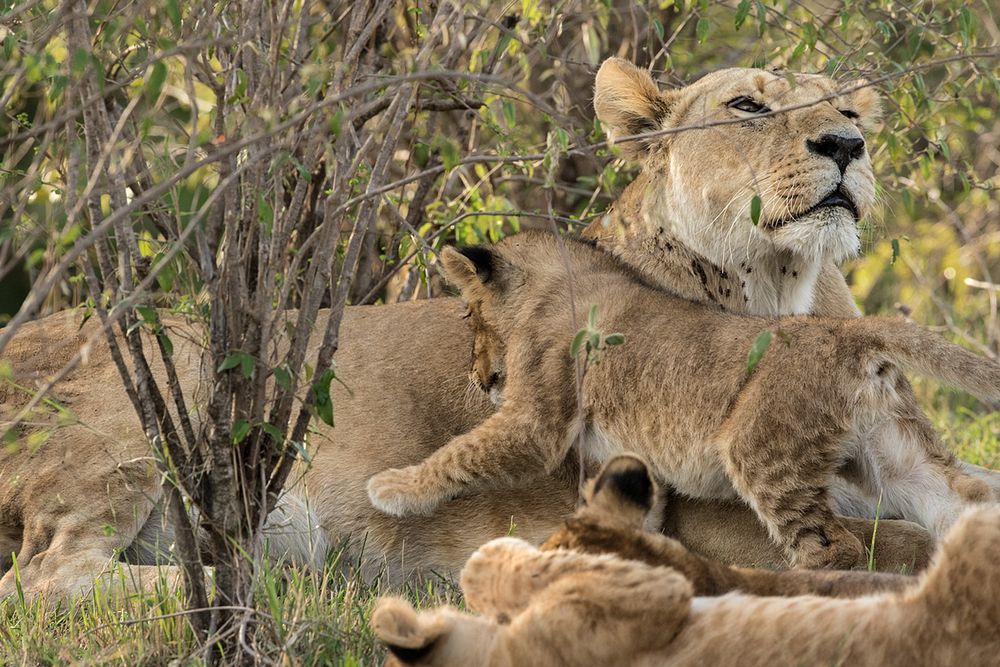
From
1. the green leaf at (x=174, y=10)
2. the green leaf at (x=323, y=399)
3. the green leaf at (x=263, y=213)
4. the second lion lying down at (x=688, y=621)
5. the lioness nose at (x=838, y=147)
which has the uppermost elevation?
the green leaf at (x=174, y=10)

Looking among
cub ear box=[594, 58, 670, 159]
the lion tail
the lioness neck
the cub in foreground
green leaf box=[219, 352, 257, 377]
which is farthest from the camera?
cub ear box=[594, 58, 670, 159]

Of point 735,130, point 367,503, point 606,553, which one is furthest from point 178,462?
point 735,130

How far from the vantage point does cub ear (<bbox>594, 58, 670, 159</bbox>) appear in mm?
4375

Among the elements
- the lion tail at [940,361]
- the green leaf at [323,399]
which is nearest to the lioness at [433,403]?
the lion tail at [940,361]

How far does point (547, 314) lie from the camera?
13.1ft

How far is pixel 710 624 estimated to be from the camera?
7.32 ft

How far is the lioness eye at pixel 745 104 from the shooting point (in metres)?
4.16

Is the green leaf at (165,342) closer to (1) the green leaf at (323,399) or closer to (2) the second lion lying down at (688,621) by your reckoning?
(1) the green leaf at (323,399)

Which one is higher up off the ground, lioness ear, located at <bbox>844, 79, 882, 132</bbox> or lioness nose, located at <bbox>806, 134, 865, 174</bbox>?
lioness ear, located at <bbox>844, 79, 882, 132</bbox>

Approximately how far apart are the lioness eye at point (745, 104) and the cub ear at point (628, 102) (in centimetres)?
26

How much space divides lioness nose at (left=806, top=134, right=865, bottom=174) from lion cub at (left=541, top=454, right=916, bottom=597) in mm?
1523

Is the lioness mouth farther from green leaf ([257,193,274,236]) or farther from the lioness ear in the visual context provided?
green leaf ([257,193,274,236])

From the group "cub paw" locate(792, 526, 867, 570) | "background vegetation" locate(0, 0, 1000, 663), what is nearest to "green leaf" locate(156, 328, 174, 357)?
"background vegetation" locate(0, 0, 1000, 663)

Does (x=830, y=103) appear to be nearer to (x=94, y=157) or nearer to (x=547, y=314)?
(x=547, y=314)
